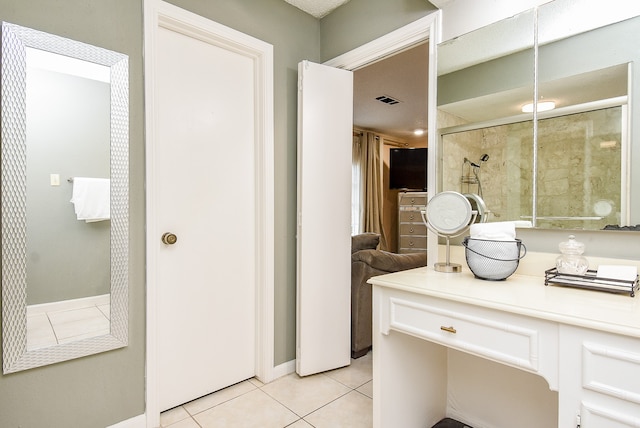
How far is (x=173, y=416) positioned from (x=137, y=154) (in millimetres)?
1402

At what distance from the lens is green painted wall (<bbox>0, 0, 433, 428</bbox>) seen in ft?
4.64

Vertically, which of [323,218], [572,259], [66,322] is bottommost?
[66,322]

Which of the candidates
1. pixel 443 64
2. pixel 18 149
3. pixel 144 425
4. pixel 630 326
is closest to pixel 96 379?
pixel 144 425

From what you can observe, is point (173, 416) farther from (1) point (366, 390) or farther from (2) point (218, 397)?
(1) point (366, 390)

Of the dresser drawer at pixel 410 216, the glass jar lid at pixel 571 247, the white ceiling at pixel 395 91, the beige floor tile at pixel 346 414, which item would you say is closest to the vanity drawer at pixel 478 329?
the glass jar lid at pixel 571 247

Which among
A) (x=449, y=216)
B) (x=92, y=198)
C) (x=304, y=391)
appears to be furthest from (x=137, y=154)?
(x=304, y=391)

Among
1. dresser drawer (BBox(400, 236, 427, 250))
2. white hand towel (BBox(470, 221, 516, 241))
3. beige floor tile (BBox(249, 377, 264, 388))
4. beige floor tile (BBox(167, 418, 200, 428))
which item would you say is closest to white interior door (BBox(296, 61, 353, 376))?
beige floor tile (BBox(249, 377, 264, 388))

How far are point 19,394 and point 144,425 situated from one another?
22.1 inches

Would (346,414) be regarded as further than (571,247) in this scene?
Yes

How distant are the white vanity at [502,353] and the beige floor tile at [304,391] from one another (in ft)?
1.85

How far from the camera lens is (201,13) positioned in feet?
6.15

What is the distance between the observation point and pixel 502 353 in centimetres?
109

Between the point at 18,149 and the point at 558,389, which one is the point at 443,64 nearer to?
the point at 558,389

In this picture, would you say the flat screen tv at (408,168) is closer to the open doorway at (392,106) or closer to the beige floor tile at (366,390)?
the open doorway at (392,106)
